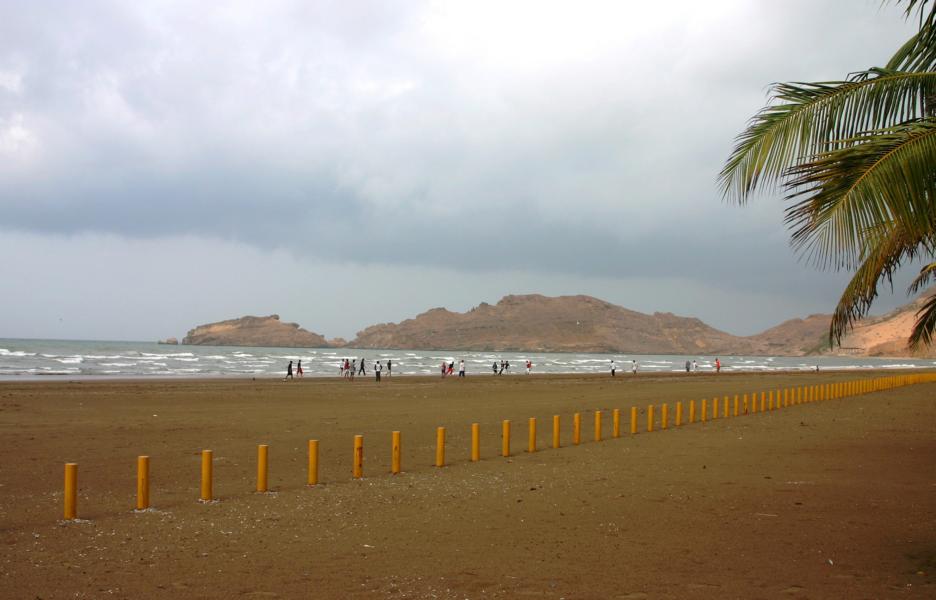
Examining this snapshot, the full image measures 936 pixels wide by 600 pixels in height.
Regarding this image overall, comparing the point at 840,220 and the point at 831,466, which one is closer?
the point at 840,220

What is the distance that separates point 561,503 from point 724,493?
250 centimetres

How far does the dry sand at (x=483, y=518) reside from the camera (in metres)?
6.77

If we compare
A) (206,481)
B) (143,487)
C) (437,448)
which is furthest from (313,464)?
(437,448)

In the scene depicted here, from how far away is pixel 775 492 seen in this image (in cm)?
1117

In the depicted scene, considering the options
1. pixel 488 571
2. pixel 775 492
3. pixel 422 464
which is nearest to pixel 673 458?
pixel 775 492

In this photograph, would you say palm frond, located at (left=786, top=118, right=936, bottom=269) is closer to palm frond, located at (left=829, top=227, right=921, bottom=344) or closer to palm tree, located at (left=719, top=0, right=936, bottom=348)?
palm tree, located at (left=719, top=0, right=936, bottom=348)

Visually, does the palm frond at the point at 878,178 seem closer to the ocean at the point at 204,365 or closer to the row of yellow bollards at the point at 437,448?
the row of yellow bollards at the point at 437,448

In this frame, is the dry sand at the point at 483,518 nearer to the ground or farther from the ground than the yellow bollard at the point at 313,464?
nearer to the ground

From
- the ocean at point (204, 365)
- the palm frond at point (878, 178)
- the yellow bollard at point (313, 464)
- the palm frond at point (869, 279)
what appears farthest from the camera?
the ocean at point (204, 365)

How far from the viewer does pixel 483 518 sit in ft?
30.9

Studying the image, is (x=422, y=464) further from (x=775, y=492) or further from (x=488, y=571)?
(x=488, y=571)

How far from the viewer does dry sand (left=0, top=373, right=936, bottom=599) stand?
22.2ft

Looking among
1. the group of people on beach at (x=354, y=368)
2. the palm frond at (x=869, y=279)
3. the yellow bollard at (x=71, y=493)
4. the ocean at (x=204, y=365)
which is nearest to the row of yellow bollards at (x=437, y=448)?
the yellow bollard at (x=71, y=493)

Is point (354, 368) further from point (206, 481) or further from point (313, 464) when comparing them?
point (206, 481)
